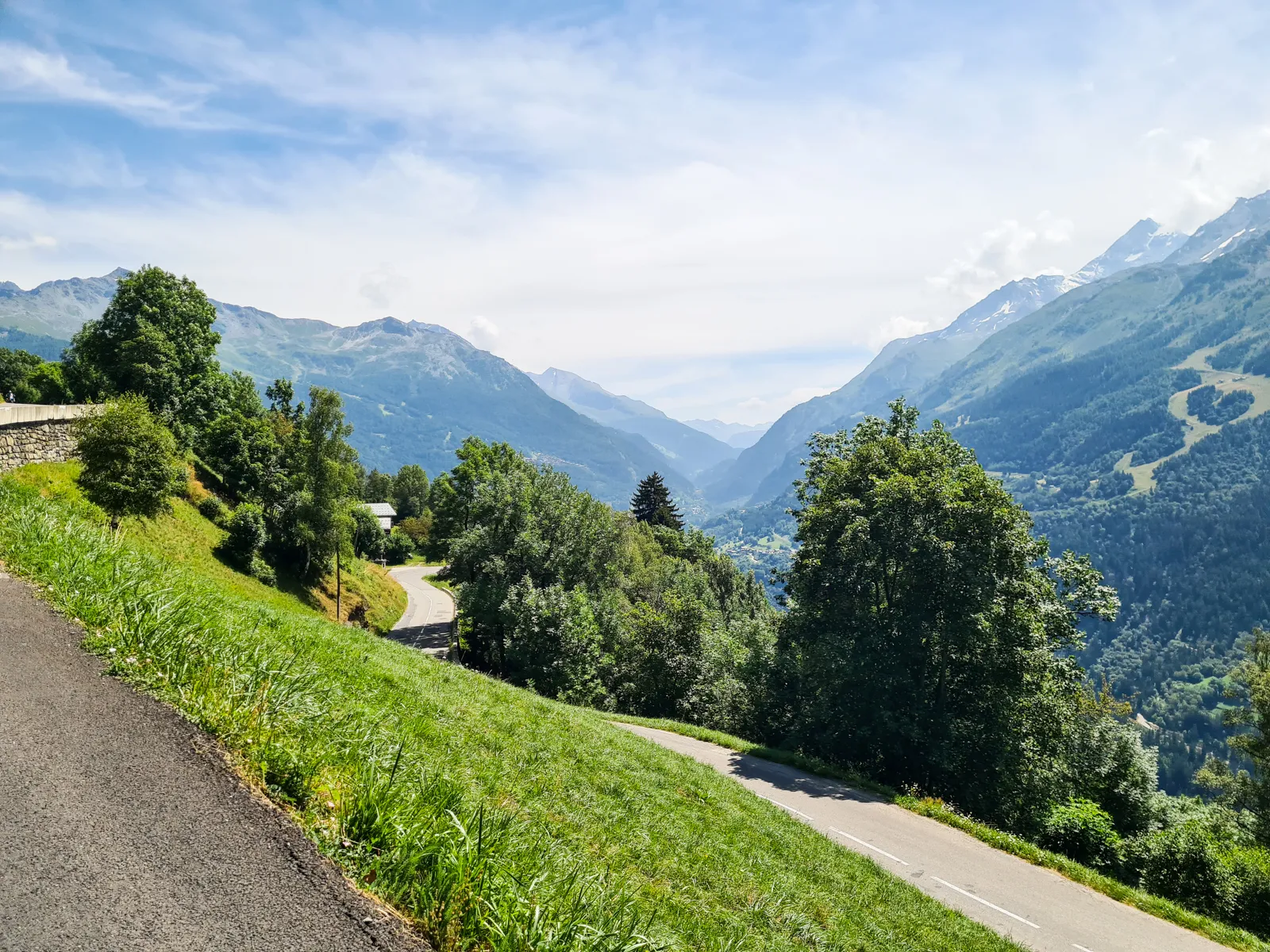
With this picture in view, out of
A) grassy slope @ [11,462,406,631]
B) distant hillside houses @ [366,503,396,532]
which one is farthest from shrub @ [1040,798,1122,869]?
distant hillside houses @ [366,503,396,532]

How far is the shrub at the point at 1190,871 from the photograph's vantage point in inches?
627

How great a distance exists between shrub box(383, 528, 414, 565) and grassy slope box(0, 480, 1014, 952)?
292ft

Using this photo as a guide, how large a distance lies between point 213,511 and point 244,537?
4353 millimetres

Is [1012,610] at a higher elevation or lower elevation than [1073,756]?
higher

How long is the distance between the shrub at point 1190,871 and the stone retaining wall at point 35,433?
36.8 meters

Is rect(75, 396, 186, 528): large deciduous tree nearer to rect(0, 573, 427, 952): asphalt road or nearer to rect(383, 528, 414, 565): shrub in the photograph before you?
rect(0, 573, 427, 952): asphalt road

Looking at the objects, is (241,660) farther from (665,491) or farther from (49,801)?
(665,491)

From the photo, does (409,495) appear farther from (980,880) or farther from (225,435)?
(980,880)

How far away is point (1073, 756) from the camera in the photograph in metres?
25.4

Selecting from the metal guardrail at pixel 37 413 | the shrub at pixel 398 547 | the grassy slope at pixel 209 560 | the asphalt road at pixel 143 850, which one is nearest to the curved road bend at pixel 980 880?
the asphalt road at pixel 143 850

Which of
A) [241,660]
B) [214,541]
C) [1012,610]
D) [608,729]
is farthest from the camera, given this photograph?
[214,541]

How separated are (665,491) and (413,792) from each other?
96.3m

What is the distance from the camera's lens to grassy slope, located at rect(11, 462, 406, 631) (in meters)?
23.9

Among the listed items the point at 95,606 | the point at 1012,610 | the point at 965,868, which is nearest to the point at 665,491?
the point at 1012,610
